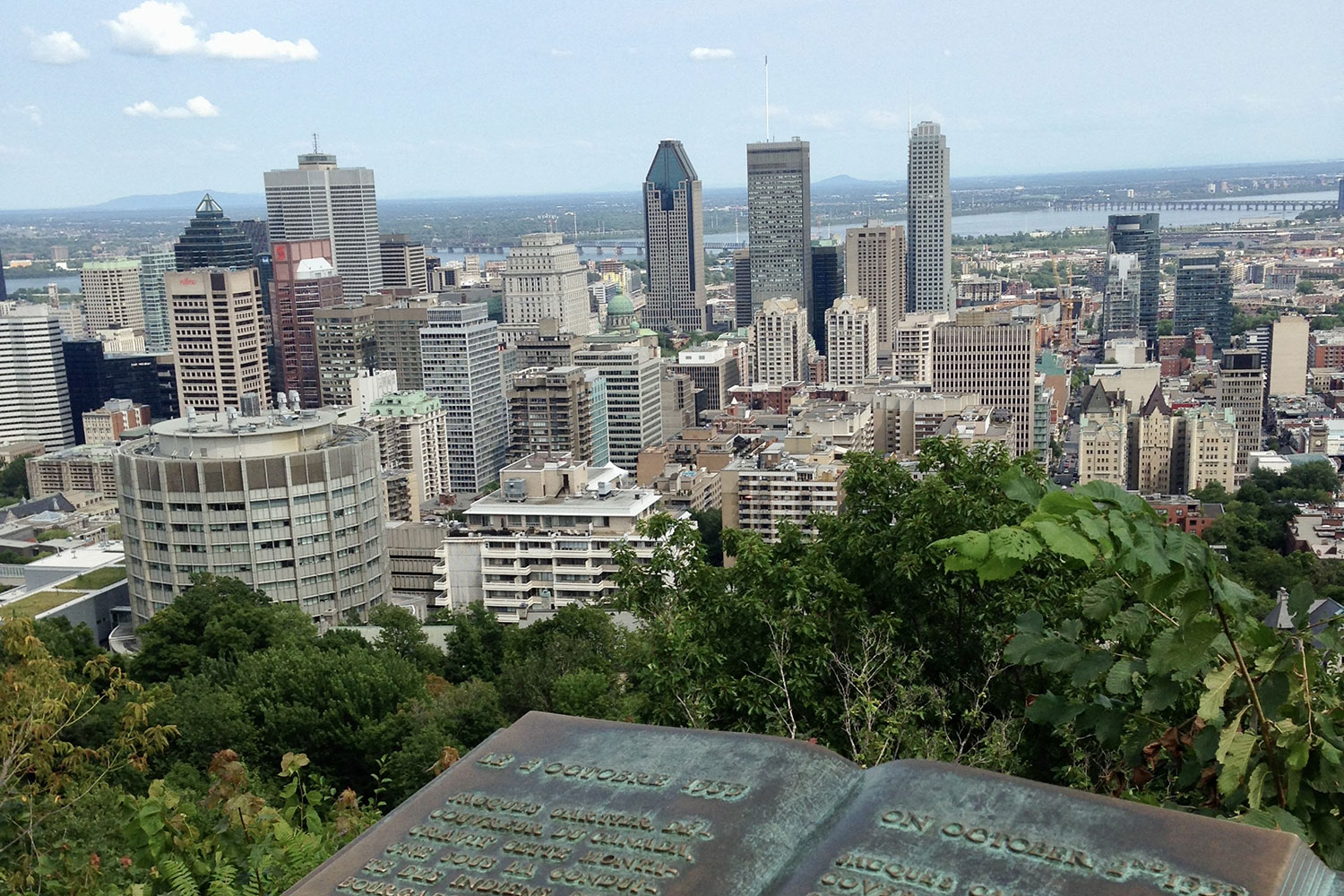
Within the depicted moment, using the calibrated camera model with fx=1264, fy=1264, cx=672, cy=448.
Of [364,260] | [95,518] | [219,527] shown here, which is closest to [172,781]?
[219,527]

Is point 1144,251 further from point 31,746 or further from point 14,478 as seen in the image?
point 31,746

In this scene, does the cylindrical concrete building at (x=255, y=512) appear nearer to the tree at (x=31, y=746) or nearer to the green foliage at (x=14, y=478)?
the tree at (x=31, y=746)

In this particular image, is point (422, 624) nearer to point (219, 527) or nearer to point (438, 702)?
point (219, 527)

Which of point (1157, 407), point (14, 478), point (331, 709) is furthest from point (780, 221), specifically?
point (331, 709)

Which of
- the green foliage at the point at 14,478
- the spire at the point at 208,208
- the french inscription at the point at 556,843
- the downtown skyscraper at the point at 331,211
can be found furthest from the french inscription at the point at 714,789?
the downtown skyscraper at the point at 331,211

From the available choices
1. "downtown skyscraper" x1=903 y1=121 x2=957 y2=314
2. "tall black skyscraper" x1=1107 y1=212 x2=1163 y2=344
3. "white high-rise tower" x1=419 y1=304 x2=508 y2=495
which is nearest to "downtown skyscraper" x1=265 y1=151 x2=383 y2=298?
"downtown skyscraper" x1=903 y1=121 x2=957 y2=314

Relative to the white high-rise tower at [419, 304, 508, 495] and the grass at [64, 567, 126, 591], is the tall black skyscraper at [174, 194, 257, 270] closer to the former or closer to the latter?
the white high-rise tower at [419, 304, 508, 495]
